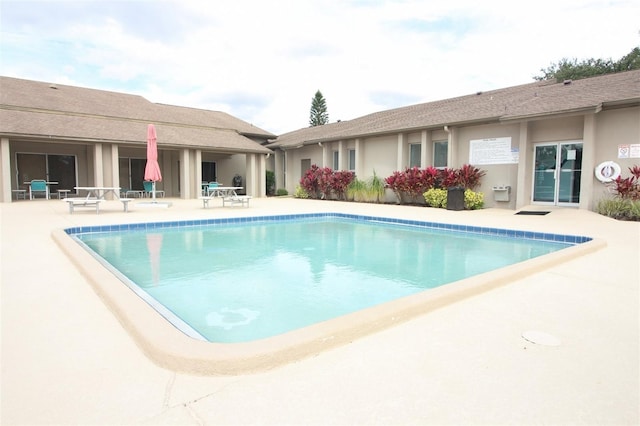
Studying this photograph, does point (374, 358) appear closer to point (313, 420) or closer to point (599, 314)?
point (313, 420)

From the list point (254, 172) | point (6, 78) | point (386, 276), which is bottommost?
point (386, 276)

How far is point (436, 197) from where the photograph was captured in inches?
564

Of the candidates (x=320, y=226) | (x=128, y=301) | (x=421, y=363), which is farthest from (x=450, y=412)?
(x=320, y=226)

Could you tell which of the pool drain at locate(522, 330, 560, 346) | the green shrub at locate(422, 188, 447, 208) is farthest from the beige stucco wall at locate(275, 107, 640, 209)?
the pool drain at locate(522, 330, 560, 346)

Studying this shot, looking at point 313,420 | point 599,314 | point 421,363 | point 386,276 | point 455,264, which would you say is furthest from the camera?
point 455,264

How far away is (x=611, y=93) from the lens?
11102mm

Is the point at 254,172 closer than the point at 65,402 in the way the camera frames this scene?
No

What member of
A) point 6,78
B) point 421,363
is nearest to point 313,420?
point 421,363

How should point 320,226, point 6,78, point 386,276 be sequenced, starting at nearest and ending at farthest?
point 386,276 < point 320,226 < point 6,78

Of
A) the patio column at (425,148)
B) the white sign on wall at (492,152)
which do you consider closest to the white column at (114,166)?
the patio column at (425,148)

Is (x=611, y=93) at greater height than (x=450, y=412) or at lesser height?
greater

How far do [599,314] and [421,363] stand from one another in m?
2.01

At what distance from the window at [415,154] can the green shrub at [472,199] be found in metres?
3.41

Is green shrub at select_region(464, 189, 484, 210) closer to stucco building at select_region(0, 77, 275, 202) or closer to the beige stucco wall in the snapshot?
the beige stucco wall
